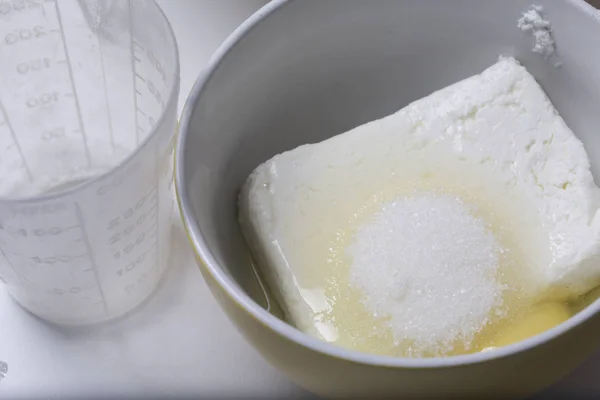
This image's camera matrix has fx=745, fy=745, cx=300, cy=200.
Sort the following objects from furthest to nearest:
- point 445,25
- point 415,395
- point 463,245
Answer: point 445,25 < point 463,245 < point 415,395

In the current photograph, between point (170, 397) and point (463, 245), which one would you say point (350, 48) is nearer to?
point (463, 245)

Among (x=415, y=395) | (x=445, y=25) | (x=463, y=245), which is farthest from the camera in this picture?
(x=445, y=25)

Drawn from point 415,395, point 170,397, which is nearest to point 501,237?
point 415,395

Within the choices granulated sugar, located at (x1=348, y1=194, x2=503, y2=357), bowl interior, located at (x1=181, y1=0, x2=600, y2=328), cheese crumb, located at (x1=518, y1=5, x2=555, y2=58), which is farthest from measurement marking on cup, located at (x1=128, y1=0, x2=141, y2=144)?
cheese crumb, located at (x1=518, y1=5, x2=555, y2=58)

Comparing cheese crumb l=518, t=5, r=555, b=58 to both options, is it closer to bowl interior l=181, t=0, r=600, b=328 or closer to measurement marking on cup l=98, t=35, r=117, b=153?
bowl interior l=181, t=0, r=600, b=328

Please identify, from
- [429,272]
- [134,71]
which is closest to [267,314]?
[429,272]

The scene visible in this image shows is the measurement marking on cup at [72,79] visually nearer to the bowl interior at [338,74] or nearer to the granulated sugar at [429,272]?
the bowl interior at [338,74]

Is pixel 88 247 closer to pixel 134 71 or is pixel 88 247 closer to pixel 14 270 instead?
pixel 14 270
